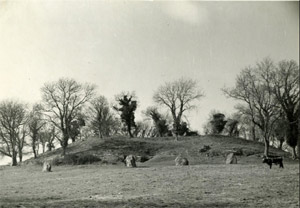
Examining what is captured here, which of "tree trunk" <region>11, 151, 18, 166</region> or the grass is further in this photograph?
the grass

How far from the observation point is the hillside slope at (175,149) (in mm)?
30859

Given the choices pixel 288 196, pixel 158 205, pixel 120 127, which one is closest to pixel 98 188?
pixel 158 205

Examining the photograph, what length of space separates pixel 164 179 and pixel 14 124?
784cm

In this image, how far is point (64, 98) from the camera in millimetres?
11398

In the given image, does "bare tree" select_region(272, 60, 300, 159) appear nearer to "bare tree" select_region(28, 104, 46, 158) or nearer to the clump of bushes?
the clump of bushes

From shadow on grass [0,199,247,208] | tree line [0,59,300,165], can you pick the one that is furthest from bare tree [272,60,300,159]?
shadow on grass [0,199,247,208]

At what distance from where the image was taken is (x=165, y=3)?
10.8 metres

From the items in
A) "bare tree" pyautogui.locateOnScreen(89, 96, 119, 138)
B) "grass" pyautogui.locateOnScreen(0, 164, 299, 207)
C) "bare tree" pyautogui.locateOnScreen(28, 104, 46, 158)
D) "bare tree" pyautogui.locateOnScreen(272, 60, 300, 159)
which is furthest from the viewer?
"bare tree" pyautogui.locateOnScreen(272, 60, 300, 159)

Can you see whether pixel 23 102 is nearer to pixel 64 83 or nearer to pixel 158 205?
pixel 64 83

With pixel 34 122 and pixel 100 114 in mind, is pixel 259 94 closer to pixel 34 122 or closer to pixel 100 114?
pixel 100 114

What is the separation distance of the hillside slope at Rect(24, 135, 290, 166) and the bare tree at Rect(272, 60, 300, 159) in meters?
Answer: 2.82

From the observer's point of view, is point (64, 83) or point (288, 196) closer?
point (64, 83)

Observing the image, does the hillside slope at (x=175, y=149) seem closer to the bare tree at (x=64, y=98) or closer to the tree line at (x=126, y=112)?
the tree line at (x=126, y=112)

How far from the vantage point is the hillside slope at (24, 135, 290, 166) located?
30.9m
